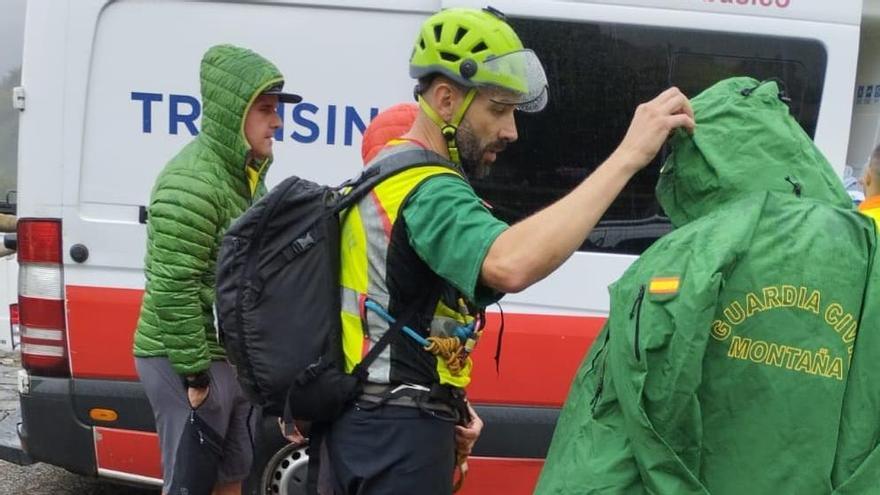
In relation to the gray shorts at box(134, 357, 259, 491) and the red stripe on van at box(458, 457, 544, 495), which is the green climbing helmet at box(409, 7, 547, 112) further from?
the red stripe on van at box(458, 457, 544, 495)

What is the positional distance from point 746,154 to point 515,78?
48 cm

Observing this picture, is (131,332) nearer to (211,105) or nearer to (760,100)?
(211,105)

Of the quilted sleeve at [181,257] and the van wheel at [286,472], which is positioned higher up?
the quilted sleeve at [181,257]

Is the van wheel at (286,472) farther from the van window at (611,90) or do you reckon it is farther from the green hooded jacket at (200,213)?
the van window at (611,90)

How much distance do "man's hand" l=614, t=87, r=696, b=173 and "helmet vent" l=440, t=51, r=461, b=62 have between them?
15.7 inches

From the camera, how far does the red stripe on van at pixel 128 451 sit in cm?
357

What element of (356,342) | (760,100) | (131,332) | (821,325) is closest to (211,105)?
(131,332)

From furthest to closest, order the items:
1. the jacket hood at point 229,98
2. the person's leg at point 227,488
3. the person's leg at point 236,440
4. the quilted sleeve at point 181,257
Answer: the person's leg at point 227,488, the person's leg at point 236,440, the jacket hood at point 229,98, the quilted sleeve at point 181,257

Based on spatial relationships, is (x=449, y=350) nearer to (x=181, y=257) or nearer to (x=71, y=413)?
(x=181, y=257)

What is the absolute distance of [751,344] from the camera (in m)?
1.45

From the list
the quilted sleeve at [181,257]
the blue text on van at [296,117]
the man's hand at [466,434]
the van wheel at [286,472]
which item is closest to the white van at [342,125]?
the blue text on van at [296,117]

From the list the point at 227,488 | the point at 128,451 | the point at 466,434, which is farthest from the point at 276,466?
the point at 466,434

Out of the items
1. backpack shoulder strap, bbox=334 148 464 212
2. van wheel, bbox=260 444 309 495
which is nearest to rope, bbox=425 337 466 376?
backpack shoulder strap, bbox=334 148 464 212

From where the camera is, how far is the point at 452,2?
3.28 meters
